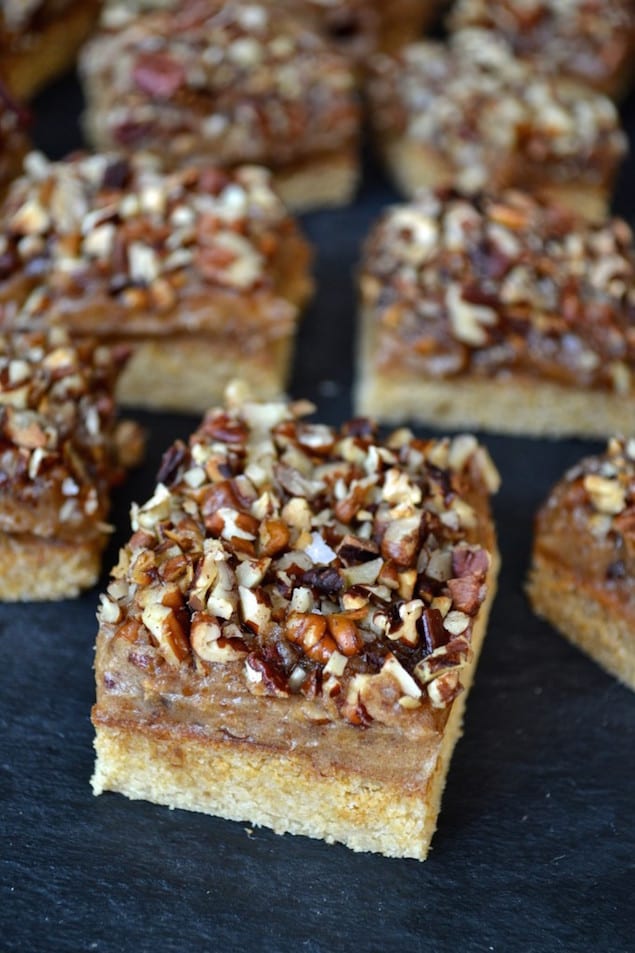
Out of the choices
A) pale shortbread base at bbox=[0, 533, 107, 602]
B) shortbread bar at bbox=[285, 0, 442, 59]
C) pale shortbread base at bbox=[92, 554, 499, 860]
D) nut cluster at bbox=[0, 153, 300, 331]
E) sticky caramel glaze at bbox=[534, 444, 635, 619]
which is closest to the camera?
pale shortbread base at bbox=[92, 554, 499, 860]

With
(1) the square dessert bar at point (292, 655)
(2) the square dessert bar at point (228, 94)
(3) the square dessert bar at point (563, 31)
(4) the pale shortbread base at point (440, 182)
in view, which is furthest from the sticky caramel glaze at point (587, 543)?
(3) the square dessert bar at point (563, 31)

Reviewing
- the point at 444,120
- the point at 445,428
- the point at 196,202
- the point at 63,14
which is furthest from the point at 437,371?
the point at 63,14

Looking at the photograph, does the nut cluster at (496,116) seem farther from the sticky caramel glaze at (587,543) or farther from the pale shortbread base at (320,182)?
the sticky caramel glaze at (587,543)

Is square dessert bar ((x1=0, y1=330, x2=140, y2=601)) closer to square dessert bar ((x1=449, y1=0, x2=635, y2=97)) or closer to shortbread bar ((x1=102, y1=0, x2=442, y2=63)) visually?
shortbread bar ((x1=102, y1=0, x2=442, y2=63))

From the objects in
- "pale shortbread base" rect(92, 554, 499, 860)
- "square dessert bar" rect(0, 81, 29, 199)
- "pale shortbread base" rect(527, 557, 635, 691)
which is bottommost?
"pale shortbread base" rect(527, 557, 635, 691)

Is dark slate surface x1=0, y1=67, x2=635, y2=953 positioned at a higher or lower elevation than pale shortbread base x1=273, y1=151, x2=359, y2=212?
lower

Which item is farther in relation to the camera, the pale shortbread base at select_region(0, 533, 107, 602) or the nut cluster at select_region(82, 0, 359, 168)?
the nut cluster at select_region(82, 0, 359, 168)

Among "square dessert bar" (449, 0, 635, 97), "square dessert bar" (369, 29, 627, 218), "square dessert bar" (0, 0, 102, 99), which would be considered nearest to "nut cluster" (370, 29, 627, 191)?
"square dessert bar" (369, 29, 627, 218)
